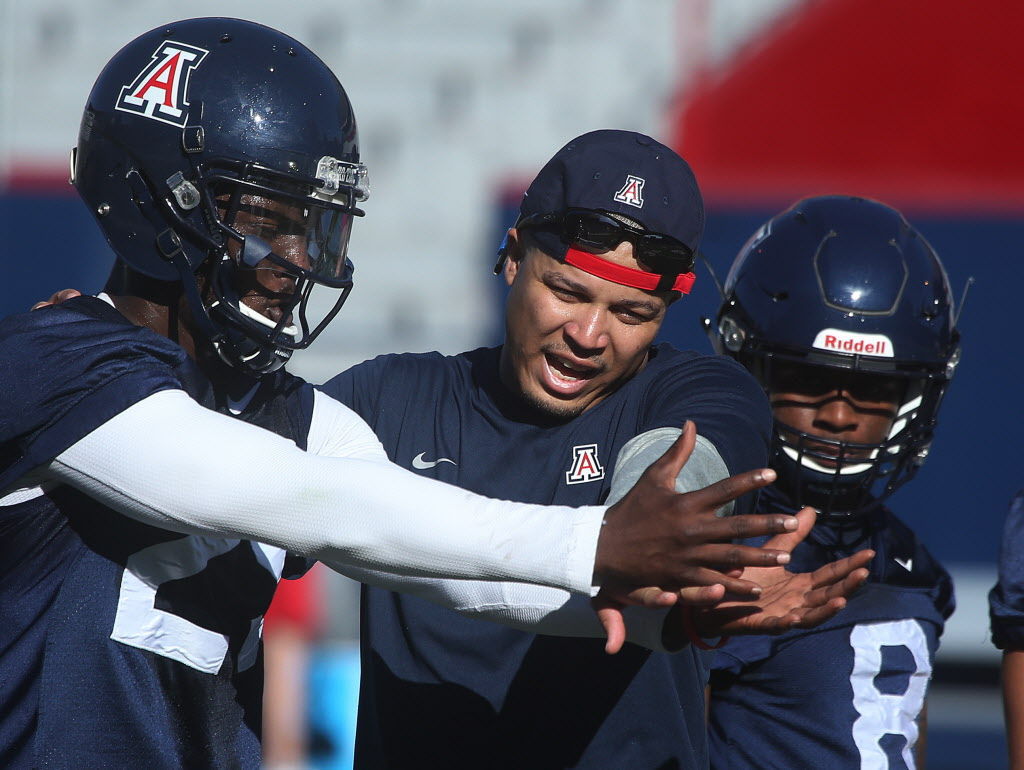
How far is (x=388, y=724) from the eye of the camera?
6.58 ft

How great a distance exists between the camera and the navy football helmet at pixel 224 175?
176cm

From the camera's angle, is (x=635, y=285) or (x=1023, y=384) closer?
(x=635, y=285)

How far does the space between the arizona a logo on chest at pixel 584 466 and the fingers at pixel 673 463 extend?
56cm

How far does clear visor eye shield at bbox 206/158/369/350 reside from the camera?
1.75m

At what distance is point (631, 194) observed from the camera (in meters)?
2.03

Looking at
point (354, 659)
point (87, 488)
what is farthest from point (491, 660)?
point (354, 659)

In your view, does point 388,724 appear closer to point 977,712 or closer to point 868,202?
point 868,202

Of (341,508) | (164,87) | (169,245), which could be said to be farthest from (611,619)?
(164,87)

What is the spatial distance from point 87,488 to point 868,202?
1.76 metres

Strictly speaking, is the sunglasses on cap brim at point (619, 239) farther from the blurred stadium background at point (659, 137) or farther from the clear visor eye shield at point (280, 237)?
the blurred stadium background at point (659, 137)

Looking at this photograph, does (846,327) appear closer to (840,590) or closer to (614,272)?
(614,272)

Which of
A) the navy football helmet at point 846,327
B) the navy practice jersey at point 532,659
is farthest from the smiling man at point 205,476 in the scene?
the navy football helmet at point 846,327

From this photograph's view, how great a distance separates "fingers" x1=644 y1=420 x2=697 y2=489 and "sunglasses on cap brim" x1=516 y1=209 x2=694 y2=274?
2.11 ft

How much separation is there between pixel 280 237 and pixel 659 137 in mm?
4606
